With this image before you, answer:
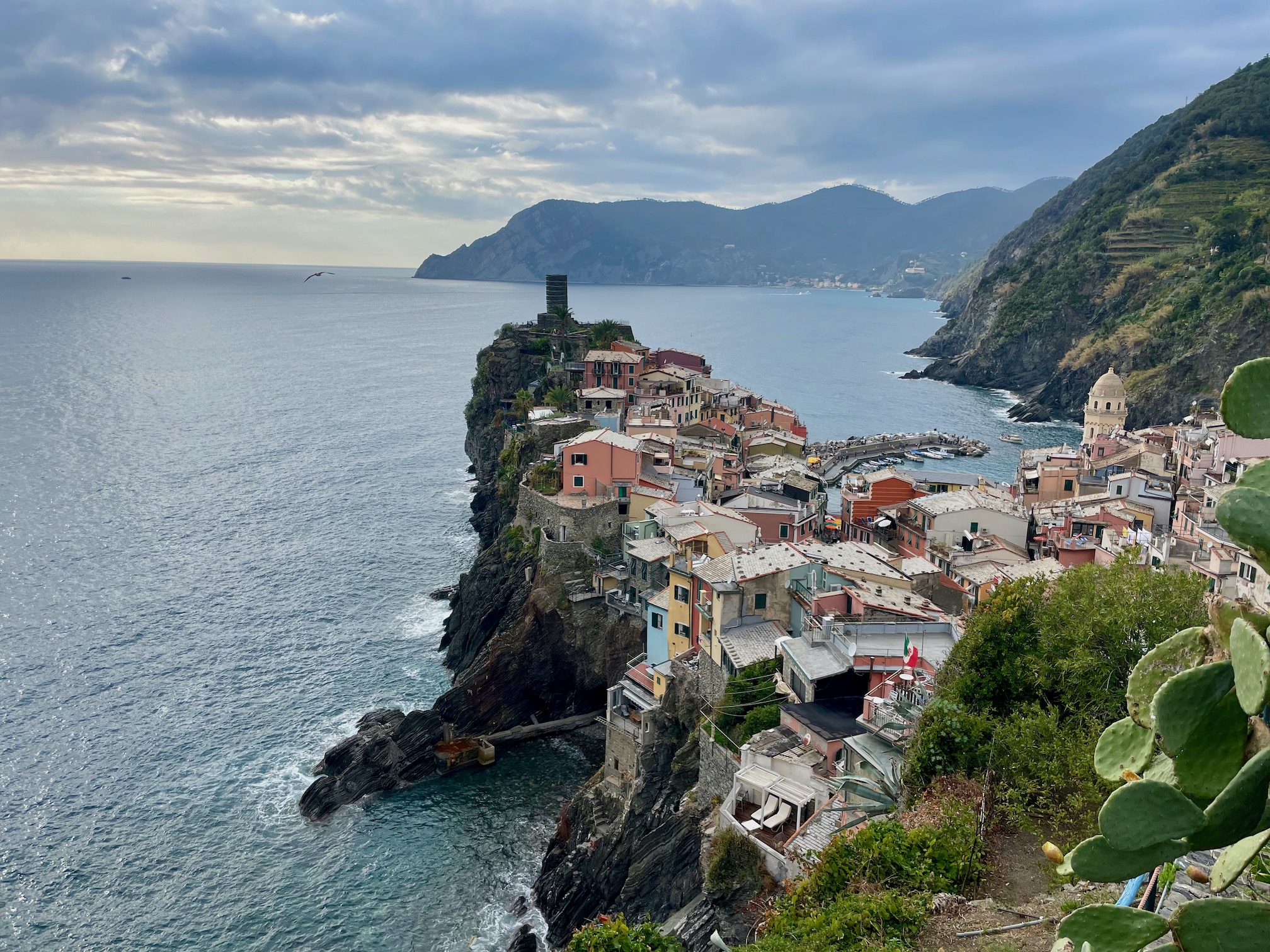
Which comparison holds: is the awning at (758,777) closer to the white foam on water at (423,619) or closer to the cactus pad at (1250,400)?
the cactus pad at (1250,400)

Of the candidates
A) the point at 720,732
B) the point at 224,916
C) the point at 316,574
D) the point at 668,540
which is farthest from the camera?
the point at 316,574

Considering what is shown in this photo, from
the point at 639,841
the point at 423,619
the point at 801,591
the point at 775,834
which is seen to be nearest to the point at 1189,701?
the point at 775,834

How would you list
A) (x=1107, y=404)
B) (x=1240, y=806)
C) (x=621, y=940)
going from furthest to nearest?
(x=1107, y=404)
(x=621, y=940)
(x=1240, y=806)

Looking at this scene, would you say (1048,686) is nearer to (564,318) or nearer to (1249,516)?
(1249,516)

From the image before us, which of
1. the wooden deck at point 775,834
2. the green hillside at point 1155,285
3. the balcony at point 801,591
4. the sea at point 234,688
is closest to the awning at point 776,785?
the wooden deck at point 775,834

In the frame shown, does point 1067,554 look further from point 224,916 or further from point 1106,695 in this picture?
point 224,916

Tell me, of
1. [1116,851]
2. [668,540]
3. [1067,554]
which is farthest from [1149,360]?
[1116,851]
